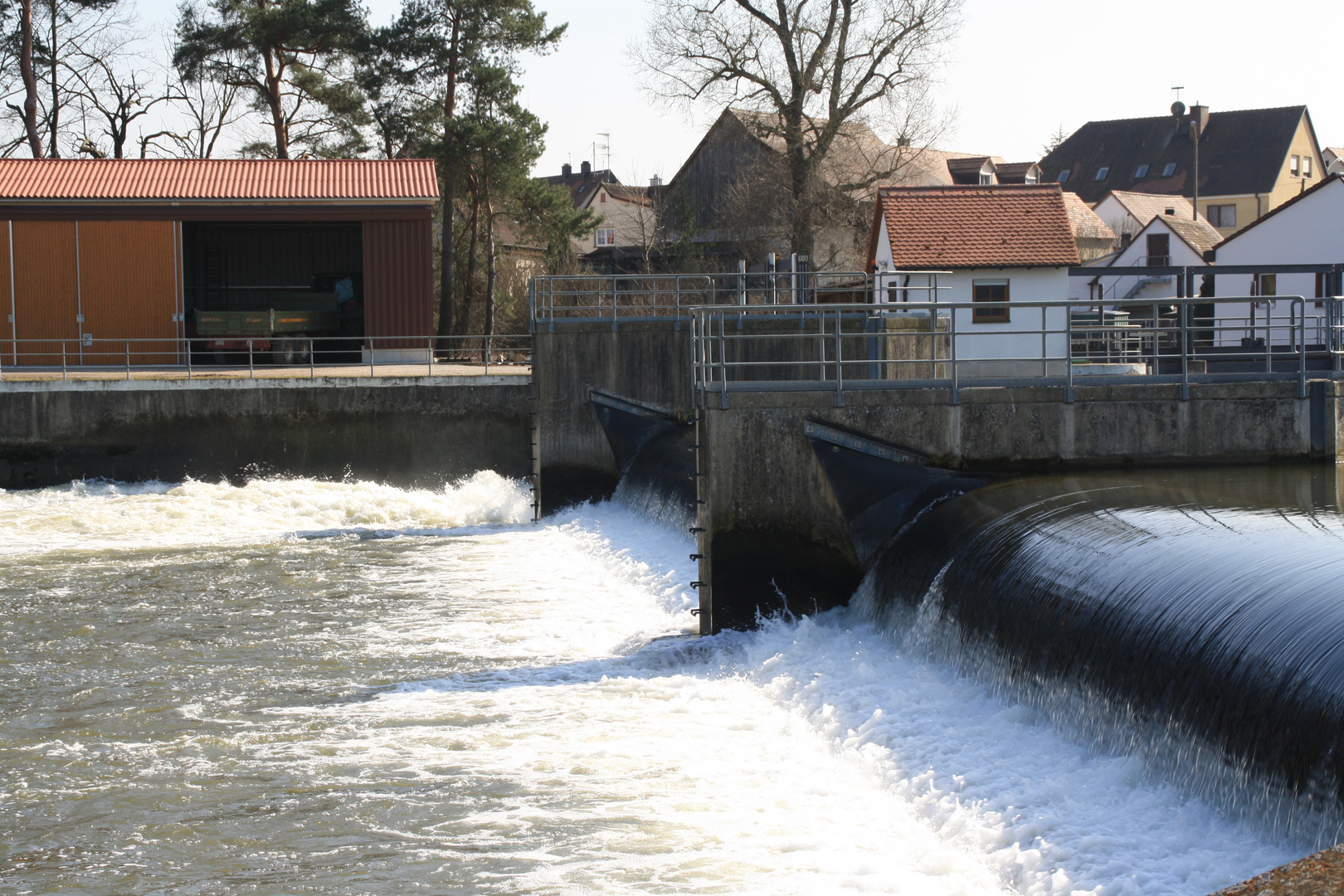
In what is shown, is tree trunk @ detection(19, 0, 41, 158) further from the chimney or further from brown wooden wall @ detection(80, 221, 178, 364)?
the chimney

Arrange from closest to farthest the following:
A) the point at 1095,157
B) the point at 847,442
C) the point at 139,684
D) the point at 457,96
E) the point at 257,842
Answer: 1. the point at 257,842
2. the point at 139,684
3. the point at 847,442
4. the point at 457,96
5. the point at 1095,157

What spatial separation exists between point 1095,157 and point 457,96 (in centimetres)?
4725

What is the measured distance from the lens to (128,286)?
104 feet

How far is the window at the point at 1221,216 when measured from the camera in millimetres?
66625

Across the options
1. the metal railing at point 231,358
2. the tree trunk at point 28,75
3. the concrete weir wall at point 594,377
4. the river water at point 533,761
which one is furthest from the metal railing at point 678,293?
the tree trunk at point 28,75

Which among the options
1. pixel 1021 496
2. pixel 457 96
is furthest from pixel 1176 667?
pixel 457 96

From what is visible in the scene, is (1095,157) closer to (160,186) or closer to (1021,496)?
(160,186)

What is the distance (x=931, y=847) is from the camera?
7320 millimetres

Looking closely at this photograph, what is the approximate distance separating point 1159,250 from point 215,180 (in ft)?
113

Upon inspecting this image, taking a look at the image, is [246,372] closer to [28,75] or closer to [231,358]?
[231,358]

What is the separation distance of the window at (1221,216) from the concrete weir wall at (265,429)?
52874mm

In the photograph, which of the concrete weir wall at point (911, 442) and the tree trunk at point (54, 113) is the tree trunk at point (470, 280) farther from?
the concrete weir wall at point (911, 442)

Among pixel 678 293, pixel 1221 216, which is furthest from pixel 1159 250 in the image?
pixel 678 293

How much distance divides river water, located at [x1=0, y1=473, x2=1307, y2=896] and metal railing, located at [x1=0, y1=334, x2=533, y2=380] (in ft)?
43.8
